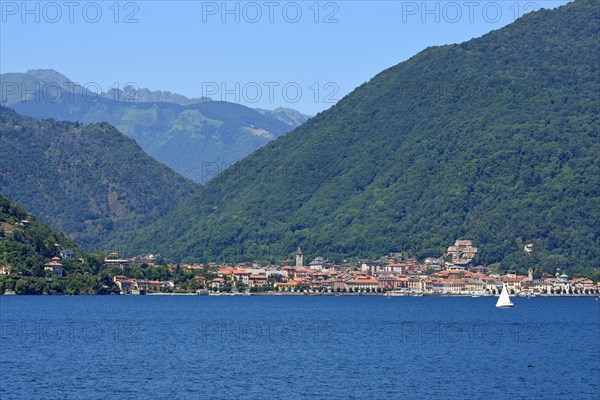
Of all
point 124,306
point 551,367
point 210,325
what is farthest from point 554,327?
point 124,306

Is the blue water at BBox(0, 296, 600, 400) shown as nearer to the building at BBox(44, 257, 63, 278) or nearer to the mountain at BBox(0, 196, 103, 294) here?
the mountain at BBox(0, 196, 103, 294)

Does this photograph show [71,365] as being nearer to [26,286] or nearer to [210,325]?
[210,325]

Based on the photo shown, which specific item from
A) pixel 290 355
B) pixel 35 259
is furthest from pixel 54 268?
pixel 290 355

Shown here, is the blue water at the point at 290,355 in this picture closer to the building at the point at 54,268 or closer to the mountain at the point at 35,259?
the mountain at the point at 35,259

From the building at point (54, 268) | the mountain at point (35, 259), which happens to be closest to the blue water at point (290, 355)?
the mountain at point (35, 259)

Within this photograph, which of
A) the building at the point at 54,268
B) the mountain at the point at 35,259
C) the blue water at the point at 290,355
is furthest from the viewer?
the building at the point at 54,268

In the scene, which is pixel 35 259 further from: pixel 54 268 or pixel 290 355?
pixel 290 355
